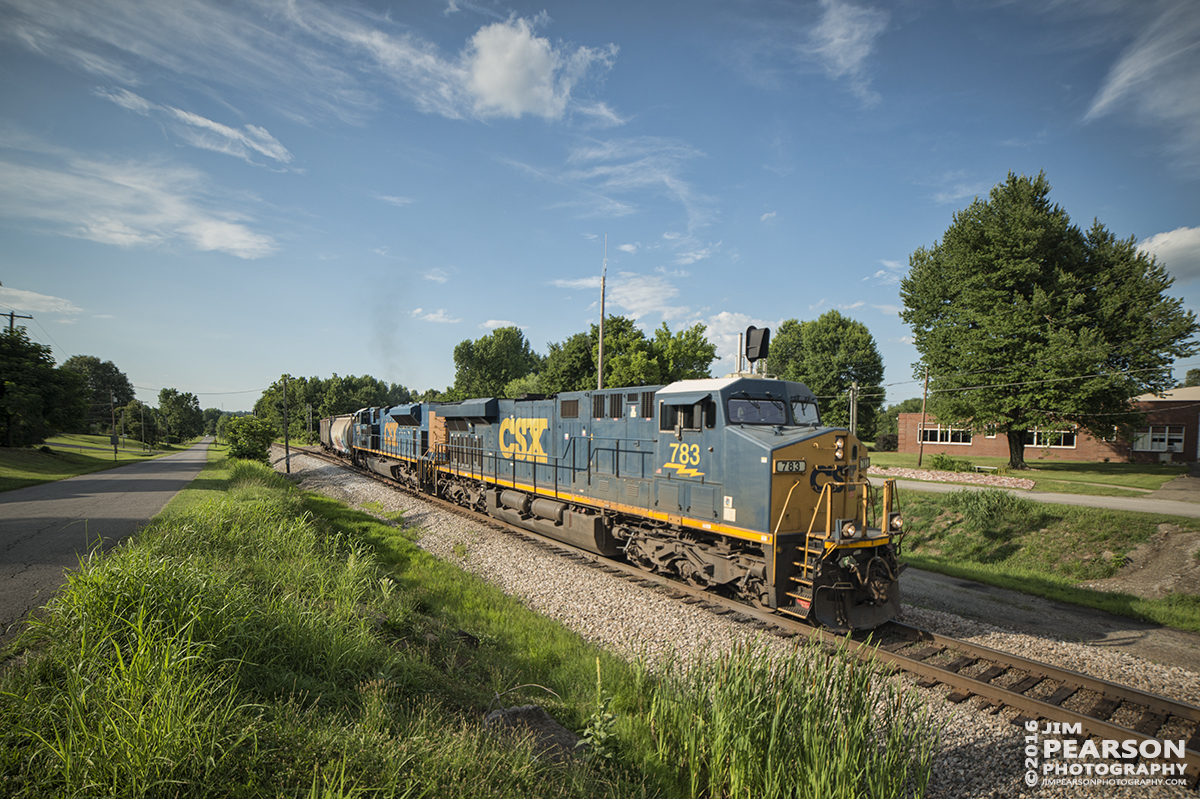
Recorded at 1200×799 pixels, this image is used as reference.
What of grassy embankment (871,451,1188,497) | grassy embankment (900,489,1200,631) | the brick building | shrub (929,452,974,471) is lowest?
grassy embankment (900,489,1200,631)

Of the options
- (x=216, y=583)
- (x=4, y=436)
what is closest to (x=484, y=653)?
(x=216, y=583)

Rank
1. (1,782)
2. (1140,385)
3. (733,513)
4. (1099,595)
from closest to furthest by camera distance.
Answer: (1,782) < (733,513) < (1099,595) < (1140,385)

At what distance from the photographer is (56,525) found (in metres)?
11.0

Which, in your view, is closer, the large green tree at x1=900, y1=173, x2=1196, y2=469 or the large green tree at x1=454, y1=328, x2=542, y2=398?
the large green tree at x1=900, y1=173, x2=1196, y2=469

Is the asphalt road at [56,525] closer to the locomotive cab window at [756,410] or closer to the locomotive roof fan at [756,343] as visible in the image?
the locomotive cab window at [756,410]

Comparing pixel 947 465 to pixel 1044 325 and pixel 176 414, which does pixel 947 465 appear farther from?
pixel 176 414

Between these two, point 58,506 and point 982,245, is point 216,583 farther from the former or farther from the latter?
point 982,245

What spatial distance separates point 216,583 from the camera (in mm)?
5535

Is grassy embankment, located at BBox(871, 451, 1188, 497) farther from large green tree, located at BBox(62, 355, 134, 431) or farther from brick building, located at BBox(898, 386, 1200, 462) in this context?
large green tree, located at BBox(62, 355, 134, 431)

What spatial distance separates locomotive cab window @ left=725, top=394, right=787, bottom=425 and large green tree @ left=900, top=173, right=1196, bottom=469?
22964mm

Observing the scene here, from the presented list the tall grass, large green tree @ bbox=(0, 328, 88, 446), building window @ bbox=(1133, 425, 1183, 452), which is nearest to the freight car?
the tall grass

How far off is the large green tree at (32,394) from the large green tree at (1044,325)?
5343cm

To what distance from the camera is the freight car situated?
805cm

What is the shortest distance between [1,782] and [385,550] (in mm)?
11011
